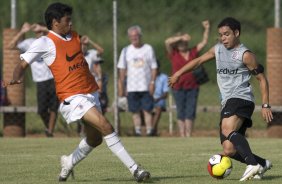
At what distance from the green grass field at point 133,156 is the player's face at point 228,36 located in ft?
4.58

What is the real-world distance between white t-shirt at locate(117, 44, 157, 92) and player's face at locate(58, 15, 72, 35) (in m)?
7.45

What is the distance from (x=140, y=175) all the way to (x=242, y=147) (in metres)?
1.11

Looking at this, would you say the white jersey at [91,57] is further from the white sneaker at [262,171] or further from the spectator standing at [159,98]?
the white sneaker at [262,171]

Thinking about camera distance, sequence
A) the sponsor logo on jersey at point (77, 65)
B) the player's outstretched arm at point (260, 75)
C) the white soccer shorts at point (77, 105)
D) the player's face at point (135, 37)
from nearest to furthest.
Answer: the white soccer shorts at point (77, 105)
the player's outstretched arm at point (260, 75)
the sponsor logo on jersey at point (77, 65)
the player's face at point (135, 37)

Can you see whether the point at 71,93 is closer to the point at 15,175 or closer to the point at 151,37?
the point at 15,175

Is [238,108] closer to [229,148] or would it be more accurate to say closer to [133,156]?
[229,148]

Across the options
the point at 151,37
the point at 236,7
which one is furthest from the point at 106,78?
the point at 151,37

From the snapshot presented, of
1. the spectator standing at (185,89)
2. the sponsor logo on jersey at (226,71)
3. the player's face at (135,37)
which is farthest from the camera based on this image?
the player's face at (135,37)

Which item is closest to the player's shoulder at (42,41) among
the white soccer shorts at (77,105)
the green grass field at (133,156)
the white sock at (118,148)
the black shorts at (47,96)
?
the white soccer shorts at (77,105)

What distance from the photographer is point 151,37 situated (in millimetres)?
30969

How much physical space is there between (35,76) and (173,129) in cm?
380

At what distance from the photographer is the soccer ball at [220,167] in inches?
409

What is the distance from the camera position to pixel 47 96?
18.2m

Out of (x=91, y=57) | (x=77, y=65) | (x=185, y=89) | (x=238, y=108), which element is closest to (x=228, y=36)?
(x=238, y=108)
